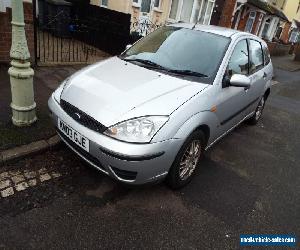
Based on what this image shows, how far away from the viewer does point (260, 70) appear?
5.20 meters

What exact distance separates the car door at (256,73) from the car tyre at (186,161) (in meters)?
1.61

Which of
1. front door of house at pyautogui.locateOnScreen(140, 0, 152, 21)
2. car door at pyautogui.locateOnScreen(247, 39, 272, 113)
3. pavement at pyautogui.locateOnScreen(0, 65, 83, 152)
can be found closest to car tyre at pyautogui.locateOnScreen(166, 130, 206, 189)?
car door at pyautogui.locateOnScreen(247, 39, 272, 113)

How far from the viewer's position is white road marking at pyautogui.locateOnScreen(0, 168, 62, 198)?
319 cm

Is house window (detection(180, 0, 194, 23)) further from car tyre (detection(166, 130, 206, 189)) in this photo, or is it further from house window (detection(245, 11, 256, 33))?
car tyre (detection(166, 130, 206, 189))

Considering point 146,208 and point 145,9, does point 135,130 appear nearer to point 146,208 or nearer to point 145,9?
point 146,208

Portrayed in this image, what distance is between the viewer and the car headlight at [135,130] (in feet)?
9.46

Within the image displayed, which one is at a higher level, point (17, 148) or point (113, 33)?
point (113, 33)

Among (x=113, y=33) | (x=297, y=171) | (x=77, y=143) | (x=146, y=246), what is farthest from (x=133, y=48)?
(x=113, y=33)

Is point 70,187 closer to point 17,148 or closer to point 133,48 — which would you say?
point 17,148

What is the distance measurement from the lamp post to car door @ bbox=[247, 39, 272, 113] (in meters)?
3.26

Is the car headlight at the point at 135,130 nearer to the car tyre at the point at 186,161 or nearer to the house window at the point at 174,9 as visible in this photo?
the car tyre at the point at 186,161

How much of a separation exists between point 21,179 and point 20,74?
1.35m

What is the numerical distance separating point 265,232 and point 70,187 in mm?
2212

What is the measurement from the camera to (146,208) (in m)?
3.26
